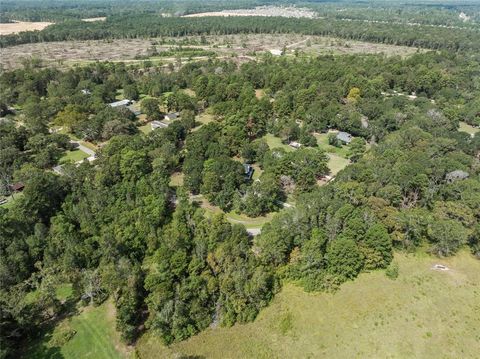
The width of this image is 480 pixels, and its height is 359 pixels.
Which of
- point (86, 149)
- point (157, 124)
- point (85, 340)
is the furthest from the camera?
point (157, 124)

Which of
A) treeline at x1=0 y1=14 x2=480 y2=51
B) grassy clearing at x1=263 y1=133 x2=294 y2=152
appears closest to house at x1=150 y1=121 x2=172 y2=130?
grassy clearing at x1=263 y1=133 x2=294 y2=152

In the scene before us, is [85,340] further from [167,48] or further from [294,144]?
[167,48]

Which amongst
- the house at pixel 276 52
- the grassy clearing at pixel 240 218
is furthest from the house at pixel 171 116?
the house at pixel 276 52

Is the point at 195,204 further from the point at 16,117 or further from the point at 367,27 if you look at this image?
the point at 367,27

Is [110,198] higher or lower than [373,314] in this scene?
higher

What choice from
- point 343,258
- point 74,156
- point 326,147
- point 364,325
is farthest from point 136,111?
point 364,325

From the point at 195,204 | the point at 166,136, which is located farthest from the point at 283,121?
the point at 195,204

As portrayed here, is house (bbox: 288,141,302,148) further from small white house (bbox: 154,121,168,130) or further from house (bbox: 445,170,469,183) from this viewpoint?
small white house (bbox: 154,121,168,130)
